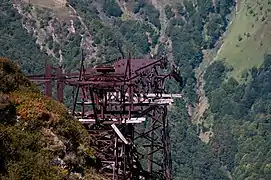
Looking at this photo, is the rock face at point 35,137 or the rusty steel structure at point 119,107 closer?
the rock face at point 35,137

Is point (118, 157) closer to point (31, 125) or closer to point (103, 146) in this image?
point (103, 146)

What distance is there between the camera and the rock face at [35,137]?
1978 cm

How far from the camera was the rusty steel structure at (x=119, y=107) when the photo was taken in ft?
92.3

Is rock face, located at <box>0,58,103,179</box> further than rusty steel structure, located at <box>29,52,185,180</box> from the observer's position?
No

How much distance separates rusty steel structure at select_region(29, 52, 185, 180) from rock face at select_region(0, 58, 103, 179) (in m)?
3.54

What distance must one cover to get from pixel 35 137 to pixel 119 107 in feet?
45.4

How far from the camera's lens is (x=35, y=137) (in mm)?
21156

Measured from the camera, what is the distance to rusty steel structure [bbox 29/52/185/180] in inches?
1108

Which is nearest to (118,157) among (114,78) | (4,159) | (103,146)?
(103,146)

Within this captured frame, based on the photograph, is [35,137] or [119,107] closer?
[35,137]

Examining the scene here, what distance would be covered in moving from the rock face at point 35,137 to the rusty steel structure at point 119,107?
11.6ft

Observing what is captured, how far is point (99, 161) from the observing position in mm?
26031

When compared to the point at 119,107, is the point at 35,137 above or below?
below

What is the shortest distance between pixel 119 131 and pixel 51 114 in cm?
667
